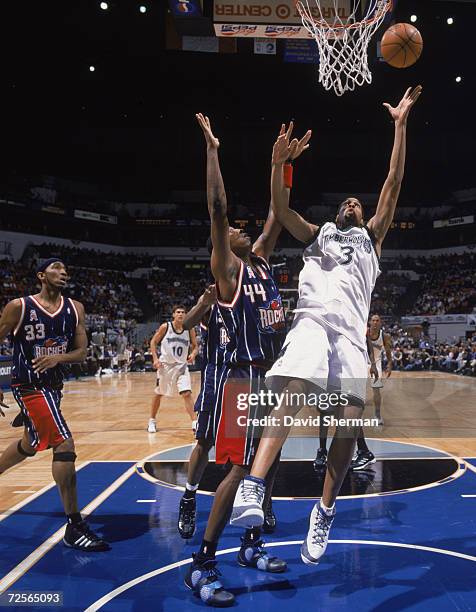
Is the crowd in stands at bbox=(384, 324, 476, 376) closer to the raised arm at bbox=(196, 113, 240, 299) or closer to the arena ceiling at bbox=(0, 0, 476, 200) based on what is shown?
the arena ceiling at bbox=(0, 0, 476, 200)

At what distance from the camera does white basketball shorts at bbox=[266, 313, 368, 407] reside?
3049 mm

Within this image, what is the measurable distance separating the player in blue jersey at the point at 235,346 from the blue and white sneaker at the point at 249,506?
0.44m

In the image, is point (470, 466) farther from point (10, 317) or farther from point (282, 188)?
point (10, 317)

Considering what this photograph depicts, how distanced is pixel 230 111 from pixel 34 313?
84.3 feet

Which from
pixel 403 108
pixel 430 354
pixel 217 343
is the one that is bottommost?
pixel 430 354

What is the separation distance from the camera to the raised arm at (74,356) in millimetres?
3850

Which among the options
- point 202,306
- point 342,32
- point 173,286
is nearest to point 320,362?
point 202,306

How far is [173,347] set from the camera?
858cm

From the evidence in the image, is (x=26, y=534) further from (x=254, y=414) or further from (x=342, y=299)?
(x=342, y=299)

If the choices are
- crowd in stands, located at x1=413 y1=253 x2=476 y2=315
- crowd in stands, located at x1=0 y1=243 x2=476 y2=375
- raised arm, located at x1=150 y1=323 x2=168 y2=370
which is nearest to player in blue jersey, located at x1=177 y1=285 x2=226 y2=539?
raised arm, located at x1=150 y1=323 x2=168 y2=370

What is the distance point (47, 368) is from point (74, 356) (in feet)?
0.72

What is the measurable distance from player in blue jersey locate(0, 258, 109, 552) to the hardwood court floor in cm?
120

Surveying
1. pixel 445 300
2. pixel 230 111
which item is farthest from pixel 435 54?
pixel 445 300

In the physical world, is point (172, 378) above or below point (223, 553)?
above
